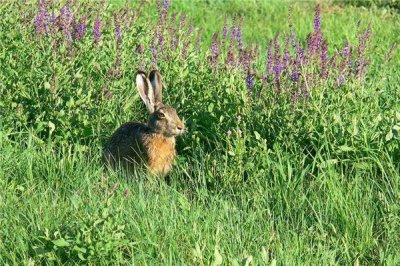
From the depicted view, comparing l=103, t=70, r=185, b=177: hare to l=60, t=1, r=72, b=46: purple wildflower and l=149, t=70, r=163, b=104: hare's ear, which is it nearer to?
l=149, t=70, r=163, b=104: hare's ear

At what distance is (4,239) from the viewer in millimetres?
4547

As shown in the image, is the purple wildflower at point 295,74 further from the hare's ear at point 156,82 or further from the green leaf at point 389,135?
the hare's ear at point 156,82

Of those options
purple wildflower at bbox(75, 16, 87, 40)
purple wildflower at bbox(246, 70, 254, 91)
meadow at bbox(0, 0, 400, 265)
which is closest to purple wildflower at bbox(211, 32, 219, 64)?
meadow at bbox(0, 0, 400, 265)

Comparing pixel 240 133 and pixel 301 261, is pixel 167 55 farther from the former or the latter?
pixel 301 261

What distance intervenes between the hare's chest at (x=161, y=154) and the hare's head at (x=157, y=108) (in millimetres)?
67

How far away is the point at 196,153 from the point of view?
20.4 ft

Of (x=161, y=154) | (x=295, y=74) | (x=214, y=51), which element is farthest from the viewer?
(x=214, y=51)

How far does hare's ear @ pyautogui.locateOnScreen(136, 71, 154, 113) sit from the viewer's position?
6.31 metres

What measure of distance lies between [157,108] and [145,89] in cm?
18

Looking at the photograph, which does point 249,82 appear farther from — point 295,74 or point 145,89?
point 145,89

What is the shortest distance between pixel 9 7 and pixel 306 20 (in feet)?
13.1

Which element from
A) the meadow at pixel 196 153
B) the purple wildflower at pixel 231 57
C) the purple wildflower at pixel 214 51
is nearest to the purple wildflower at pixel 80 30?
the meadow at pixel 196 153

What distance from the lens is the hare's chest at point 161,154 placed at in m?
6.12

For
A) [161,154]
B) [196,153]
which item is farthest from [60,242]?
[196,153]
